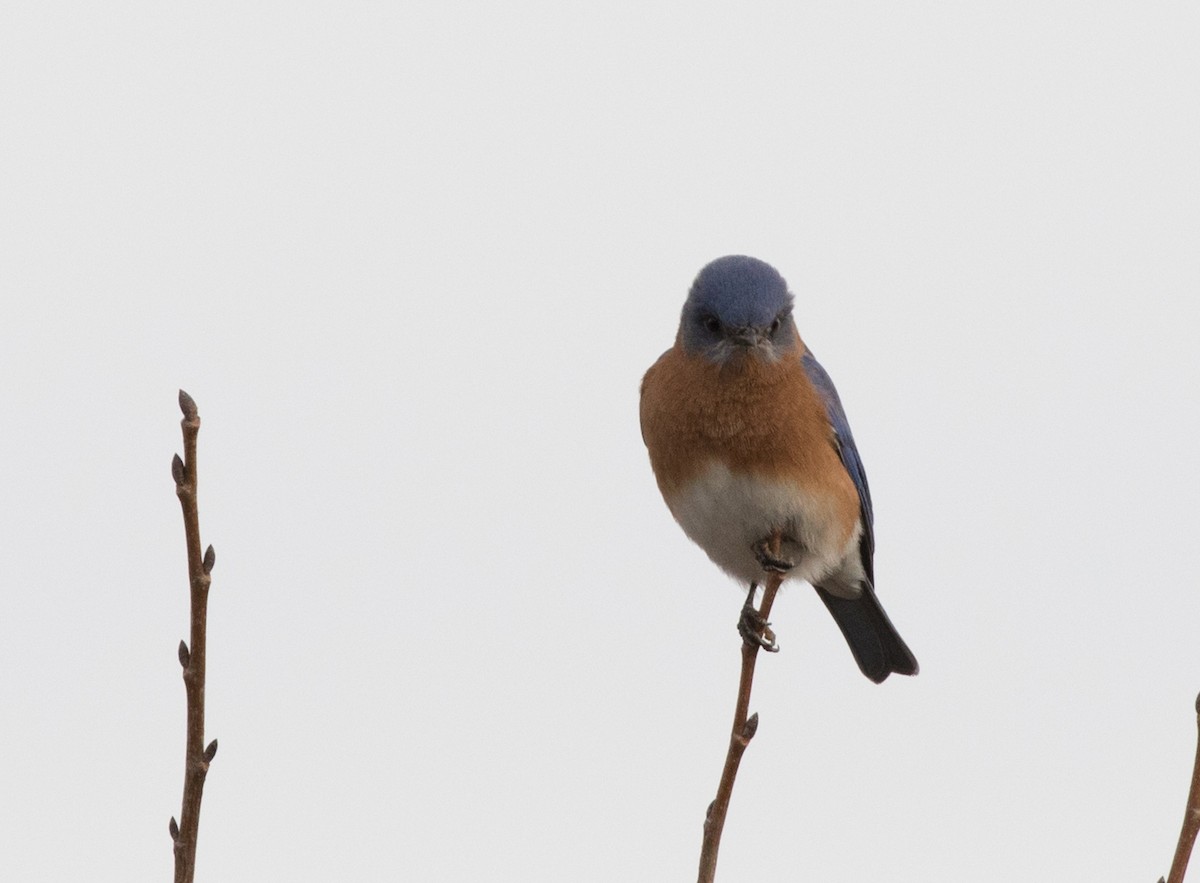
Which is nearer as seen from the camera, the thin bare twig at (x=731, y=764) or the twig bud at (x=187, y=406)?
the twig bud at (x=187, y=406)

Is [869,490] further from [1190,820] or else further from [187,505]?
[187,505]

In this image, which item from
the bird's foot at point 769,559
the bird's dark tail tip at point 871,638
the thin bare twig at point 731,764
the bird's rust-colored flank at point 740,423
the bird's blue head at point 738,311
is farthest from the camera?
the bird's dark tail tip at point 871,638

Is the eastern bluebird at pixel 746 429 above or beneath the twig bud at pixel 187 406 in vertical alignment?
above

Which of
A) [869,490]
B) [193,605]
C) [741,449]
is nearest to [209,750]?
[193,605]

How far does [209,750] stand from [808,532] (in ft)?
14.2

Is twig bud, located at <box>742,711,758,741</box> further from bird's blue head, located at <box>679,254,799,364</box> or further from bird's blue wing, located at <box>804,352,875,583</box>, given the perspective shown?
bird's blue wing, located at <box>804,352,875,583</box>

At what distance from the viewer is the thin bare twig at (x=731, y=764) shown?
3203mm

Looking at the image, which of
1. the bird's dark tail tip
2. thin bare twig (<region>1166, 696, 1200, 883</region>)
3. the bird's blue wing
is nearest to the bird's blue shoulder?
the bird's blue wing

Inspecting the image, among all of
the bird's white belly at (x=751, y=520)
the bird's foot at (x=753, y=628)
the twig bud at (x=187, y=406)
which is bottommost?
the twig bud at (x=187, y=406)

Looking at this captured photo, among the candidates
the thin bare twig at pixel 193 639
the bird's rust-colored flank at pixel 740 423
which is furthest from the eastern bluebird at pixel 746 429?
the thin bare twig at pixel 193 639

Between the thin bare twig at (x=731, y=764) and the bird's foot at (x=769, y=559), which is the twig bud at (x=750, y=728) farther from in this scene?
the bird's foot at (x=769, y=559)

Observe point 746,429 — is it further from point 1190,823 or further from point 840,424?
point 1190,823

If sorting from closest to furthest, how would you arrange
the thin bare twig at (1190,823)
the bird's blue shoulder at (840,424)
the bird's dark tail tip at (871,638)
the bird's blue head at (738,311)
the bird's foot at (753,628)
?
1. the thin bare twig at (1190,823)
2. the bird's foot at (753,628)
3. the bird's blue head at (738,311)
4. the bird's blue shoulder at (840,424)
5. the bird's dark tail tip at (871,638)

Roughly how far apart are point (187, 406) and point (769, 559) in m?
2.91
